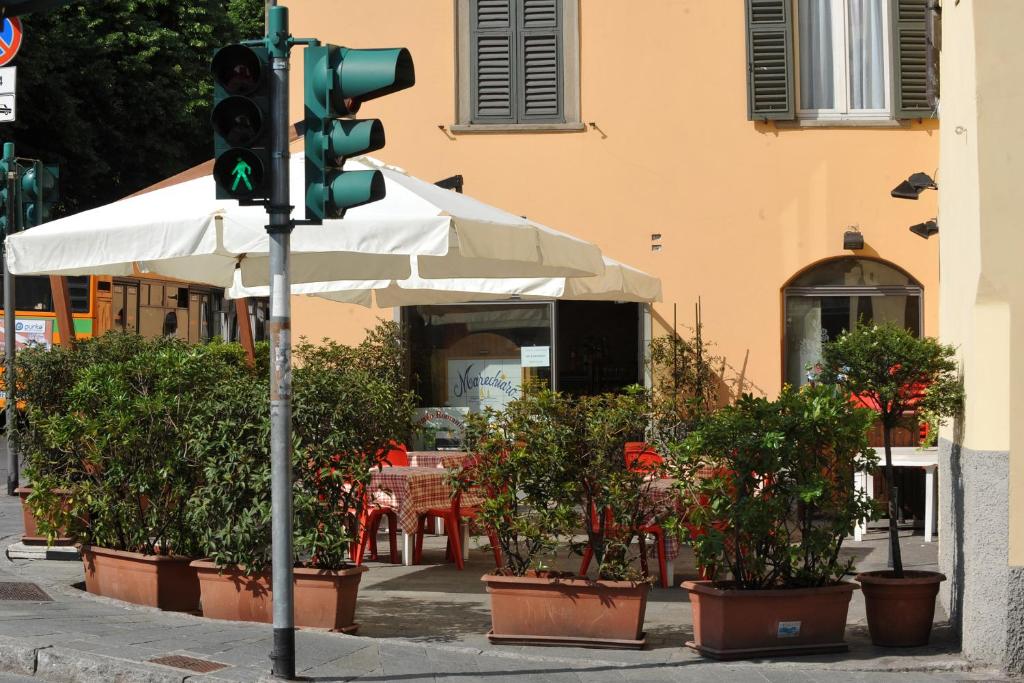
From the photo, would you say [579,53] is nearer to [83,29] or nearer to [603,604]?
[603,604]

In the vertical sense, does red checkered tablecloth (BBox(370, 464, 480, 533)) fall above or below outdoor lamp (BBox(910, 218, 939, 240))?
below

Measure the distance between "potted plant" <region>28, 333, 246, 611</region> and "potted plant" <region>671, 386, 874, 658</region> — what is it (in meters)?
2.91

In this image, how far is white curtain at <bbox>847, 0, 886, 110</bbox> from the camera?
15.0 meters

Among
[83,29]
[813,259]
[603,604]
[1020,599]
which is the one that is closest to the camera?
[1020,599]

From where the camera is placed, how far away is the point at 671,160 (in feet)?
49.8

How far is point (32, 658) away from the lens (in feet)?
22.2

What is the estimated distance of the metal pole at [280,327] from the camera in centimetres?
645

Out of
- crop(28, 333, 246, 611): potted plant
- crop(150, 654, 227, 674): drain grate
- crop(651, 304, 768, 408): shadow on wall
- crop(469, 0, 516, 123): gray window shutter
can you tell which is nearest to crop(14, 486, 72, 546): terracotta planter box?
crop(28, 333, 246, 611): potted plant

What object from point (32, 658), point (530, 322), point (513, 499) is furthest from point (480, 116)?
point (32, 658)

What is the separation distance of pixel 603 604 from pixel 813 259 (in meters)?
8.45

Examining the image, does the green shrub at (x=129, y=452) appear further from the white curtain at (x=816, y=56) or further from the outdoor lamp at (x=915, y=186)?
the white curtain at (x=816, y=56)

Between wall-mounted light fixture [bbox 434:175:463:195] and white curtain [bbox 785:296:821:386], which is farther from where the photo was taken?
white curtain [bbox 785:296:821:386]

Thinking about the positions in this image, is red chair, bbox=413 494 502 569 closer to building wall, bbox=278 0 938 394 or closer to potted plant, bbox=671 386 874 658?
potted plant, bbox=671 386 874 658

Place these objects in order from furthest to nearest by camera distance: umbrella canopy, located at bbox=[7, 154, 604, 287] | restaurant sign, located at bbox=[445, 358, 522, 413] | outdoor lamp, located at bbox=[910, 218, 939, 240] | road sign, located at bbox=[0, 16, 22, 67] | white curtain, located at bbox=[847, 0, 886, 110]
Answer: restaurant sign, located at bbox=[445, 358, 522, 413] → white curtain, located at bbox=[847, 0, 886, 110] → road sign, located at bbox=[0, 16, 22, 67] → outdoor lamp, located at bbox=[910, 218, 939, 240] → umbrella canopy, located at bbox=[7, 154, 604, 287]
